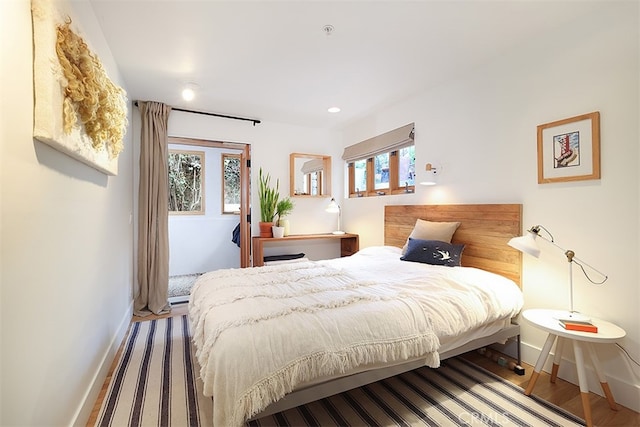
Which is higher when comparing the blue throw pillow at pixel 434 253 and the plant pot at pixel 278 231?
the plant pot at pixel 278 231

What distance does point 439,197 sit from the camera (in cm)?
309

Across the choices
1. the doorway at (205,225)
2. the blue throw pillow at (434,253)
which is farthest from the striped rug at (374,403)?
the doorway at (205,225)

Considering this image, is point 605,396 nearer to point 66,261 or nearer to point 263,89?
point 66,261

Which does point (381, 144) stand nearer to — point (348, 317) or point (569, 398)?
point (348, 317)

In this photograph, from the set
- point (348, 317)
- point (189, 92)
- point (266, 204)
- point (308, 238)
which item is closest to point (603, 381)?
point (348, 317)

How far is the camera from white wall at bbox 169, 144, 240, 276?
5320mm

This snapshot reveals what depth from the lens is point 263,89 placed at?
3133mm

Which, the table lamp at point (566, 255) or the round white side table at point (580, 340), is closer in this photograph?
the round white side table at point (580, 340)

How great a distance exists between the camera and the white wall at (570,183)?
1.83 meters

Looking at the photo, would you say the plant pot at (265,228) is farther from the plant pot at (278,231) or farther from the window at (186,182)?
the window at (186,182)

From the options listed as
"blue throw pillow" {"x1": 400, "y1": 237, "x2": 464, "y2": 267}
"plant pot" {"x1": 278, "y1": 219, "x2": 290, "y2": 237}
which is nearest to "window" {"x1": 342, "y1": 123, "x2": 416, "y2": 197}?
"blue throw pillow" {"x1": 400, "y1": 237, "x2": 464, "y2": 267}

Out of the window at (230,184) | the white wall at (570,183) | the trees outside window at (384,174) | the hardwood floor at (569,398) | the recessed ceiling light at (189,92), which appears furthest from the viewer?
the window at (230,184)

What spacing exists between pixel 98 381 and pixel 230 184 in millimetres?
4170

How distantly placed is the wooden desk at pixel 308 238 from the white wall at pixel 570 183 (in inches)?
64.8
